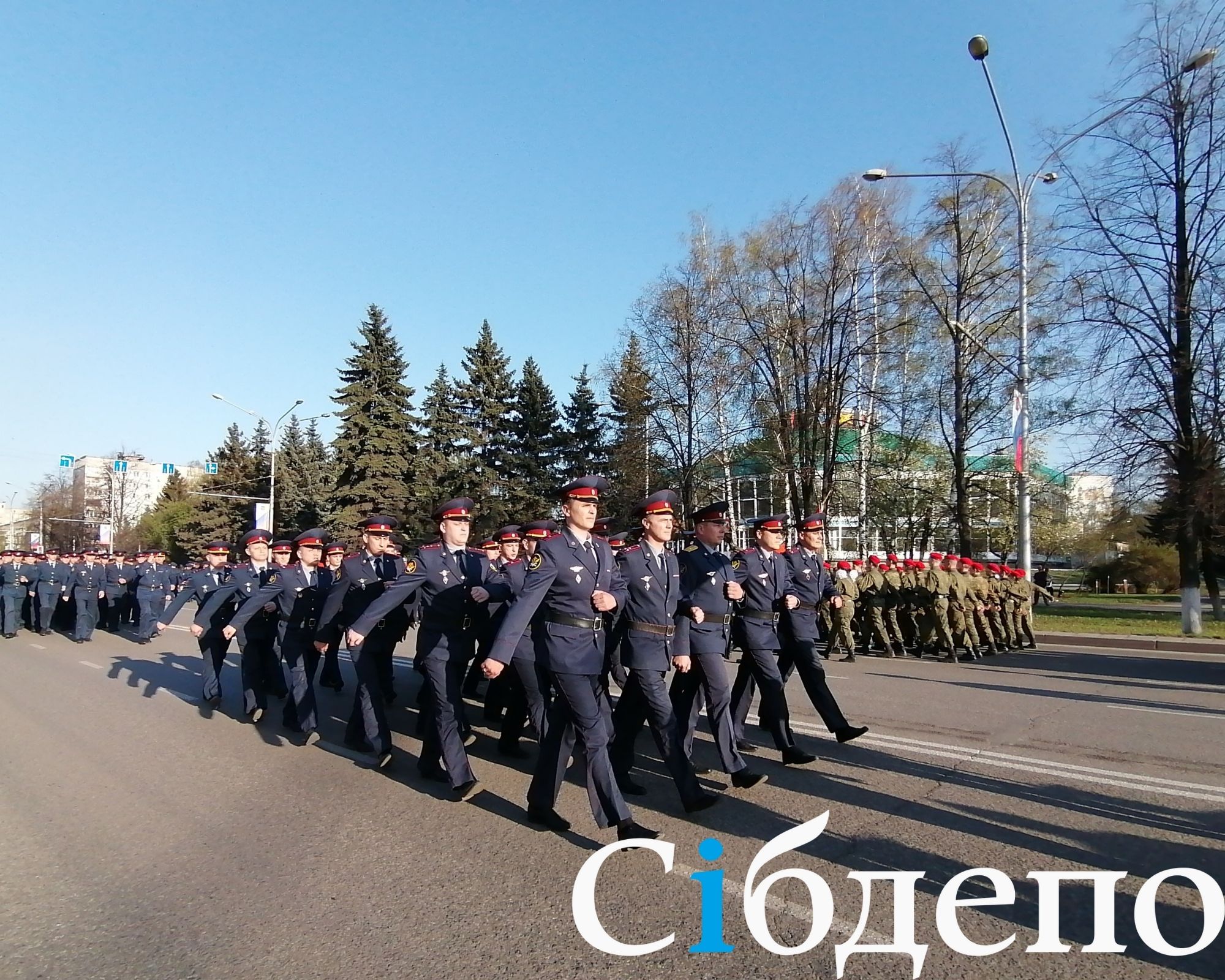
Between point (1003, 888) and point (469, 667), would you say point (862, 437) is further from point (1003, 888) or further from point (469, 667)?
point (1003, 888)

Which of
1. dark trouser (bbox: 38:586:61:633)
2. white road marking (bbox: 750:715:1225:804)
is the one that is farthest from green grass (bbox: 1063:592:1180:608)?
dark trouser (bbox: 38:586:61:633)

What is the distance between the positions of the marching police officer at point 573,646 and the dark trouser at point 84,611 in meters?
16.0

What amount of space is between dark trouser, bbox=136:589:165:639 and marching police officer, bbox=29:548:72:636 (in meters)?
1.45

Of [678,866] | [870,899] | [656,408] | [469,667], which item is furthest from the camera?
[656,408]

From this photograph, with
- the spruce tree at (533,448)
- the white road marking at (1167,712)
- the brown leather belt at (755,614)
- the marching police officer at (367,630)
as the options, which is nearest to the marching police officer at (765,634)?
the brown leather belt at (755,614)

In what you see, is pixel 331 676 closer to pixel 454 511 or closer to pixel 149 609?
pixel 454 511

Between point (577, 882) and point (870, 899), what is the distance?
138cm

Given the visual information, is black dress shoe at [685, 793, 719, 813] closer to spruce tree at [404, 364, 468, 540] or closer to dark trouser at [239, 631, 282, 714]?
dark trouser at [239, 631, 282, 714]

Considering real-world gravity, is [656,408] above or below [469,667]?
above

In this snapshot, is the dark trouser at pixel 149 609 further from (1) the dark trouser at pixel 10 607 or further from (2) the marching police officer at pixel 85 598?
(1) the dark trouser at pixel 10 607

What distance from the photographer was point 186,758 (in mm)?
7164

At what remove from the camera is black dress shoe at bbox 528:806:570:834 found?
5.07 metres

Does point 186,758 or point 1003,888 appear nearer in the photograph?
point 1003,888

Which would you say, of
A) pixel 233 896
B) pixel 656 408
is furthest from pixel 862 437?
pixel 233 896
